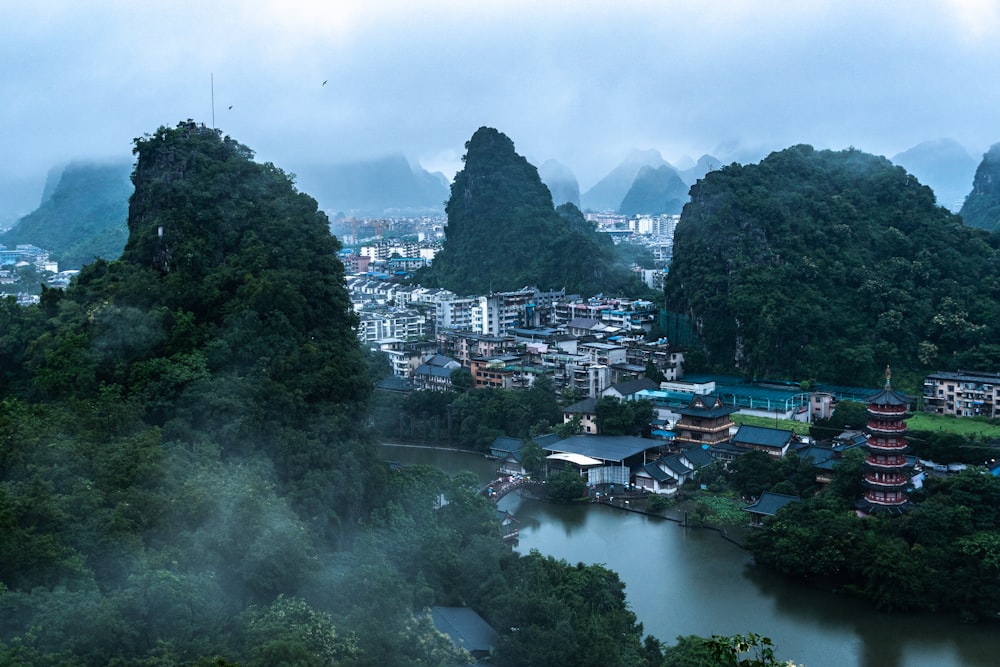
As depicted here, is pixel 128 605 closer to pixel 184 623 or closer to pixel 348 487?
pixel 184 623

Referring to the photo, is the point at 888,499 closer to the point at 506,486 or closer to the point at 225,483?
the point at 506,486

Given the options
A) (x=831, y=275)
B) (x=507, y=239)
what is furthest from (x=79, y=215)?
(x=831, y=275)

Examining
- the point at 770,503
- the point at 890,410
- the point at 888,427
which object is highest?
the point at 890,410

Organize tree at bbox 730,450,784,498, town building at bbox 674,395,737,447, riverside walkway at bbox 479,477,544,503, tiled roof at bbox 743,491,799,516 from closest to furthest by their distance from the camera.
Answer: tiled roof at bbox 743,491,799,516, tree at bbox 730,450,784,498, riverside walkway at bbox 479,477,544,503, town building at bbox 674,395,737,447

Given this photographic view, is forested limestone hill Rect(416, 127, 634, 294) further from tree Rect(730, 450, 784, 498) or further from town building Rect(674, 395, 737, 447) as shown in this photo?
tree Rect(730, 450, 784, 498)

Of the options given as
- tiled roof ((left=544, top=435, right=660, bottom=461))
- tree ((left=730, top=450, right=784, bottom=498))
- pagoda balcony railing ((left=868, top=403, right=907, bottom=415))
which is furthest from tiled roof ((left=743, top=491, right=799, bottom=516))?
tiled roof ((left=544, top=435, right=660, bottom=461))

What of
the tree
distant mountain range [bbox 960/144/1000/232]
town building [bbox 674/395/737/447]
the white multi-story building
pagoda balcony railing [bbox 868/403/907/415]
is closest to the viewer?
pagoda balcony railing [bbox 868/403/907/415]
